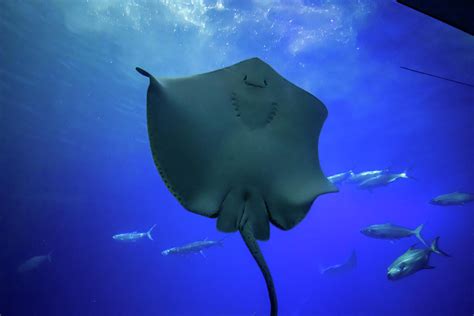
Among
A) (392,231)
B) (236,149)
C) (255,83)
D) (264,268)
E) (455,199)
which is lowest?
(392,231)

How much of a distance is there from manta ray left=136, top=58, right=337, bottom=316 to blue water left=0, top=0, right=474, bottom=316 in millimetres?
7362

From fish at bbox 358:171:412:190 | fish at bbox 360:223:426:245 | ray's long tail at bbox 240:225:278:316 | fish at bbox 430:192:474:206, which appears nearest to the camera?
ray's long tail at bbox 240:225:278:316

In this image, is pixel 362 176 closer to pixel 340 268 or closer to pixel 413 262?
pixel 413 262

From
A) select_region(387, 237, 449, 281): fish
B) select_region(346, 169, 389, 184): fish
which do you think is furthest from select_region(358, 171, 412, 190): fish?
select_region(387, 237, 449, 281): fish

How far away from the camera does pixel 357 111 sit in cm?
1498

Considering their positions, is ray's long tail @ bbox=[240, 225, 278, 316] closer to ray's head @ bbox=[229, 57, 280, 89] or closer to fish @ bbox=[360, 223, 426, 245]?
ray's head @ bbox=[229, 57, 280, 89]

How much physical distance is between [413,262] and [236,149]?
5457 millimetres

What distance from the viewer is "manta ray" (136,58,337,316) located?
178cm

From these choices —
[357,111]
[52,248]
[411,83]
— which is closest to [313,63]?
[411,83]

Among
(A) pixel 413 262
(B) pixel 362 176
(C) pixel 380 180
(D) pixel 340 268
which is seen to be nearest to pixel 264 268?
(A) pixel 413 262

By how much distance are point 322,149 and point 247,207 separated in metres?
20.2

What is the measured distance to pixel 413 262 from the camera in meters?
5.64

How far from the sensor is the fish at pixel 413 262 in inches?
220

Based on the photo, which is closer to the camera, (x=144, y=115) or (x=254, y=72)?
(x=254, y=72)
